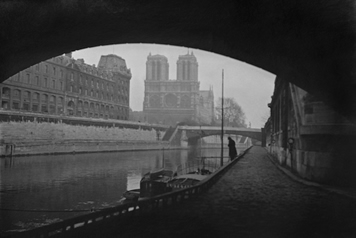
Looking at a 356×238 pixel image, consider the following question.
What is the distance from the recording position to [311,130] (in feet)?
30.3

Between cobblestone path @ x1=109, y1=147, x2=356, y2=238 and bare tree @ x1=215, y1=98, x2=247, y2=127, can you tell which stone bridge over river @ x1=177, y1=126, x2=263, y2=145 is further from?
cobblestone path @ x1=109, y1=147, x2=356, y2=238

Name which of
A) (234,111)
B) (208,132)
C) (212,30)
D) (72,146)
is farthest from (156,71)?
(208,132)

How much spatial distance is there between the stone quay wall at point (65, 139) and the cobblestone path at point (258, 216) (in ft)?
93.3

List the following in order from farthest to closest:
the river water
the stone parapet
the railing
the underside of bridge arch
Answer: the stone parapet, the river water, the railing, the underside of bridge arch

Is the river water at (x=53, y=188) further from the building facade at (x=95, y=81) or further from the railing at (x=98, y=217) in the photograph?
the railing at (x=98, y=217)

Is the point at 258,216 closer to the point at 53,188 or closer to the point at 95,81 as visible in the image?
→ the point at 95,81

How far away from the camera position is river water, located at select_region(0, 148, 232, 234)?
595 inches

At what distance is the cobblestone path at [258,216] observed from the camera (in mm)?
4992

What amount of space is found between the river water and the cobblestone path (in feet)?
18.6

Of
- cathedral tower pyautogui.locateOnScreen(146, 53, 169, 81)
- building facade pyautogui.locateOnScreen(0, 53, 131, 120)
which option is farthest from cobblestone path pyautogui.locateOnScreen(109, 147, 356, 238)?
cathedral tower pyautogui.locateOnScreen(146, 53, 169, 81)

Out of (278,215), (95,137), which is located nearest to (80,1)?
(278,215)

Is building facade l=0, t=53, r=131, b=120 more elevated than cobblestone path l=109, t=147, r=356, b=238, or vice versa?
building facade l=0, t=53, r=131, b=120

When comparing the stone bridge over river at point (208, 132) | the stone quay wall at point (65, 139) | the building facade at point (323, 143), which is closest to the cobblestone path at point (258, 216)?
the building facade at point (323, 143)

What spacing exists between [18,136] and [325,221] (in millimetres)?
39633
